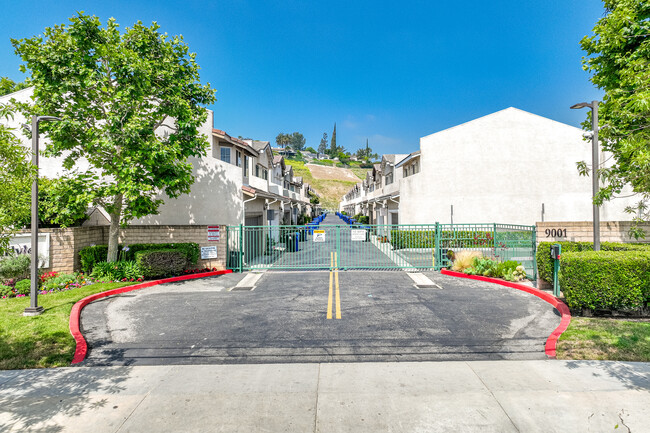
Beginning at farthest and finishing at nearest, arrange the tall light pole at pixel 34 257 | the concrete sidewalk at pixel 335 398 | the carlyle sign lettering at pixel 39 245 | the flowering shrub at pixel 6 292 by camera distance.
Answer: the carlyle sign lettering at pixel 39 245 < the flowering shrub at pixel 6 292 < the tall light pole at pixel 34 257 < the concrete sidewalk at pixel 335 398

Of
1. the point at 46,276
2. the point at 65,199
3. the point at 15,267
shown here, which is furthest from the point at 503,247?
the point at 15,267

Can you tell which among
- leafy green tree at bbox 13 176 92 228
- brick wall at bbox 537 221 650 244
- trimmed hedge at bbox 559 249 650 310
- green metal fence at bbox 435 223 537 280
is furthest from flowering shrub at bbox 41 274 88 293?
brick wall at bbox 537 221 650 244

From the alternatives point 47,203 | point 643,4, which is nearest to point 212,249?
point 47,203

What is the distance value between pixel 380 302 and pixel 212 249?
827 cm

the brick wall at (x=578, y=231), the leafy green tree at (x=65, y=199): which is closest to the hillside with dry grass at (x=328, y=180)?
the brick wall at (x=578, y=231)

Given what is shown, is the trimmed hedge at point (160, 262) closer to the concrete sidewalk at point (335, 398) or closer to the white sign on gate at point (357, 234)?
the concrete sidewalk at point (335, 398)

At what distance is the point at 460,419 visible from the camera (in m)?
3.95

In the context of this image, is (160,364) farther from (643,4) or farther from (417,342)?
(643,4)

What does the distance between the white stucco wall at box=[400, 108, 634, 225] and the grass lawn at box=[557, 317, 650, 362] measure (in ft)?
56.0

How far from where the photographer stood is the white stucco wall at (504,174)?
22344mm

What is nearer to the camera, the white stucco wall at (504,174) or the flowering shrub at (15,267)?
the flowering shrub at (15,267)

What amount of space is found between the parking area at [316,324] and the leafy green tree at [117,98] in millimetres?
4101

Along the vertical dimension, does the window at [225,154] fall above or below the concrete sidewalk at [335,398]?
above

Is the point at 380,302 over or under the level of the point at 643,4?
under
